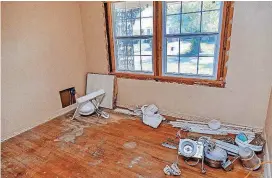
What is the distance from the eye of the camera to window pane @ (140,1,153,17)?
9.04 ft

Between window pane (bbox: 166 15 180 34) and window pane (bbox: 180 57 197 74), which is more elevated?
window pane (bbox: 166 15 180 34)

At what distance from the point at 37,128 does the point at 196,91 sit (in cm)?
238

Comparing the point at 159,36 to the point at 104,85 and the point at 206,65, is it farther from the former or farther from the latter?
the point at 104,85

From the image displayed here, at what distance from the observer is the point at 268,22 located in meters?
2.08

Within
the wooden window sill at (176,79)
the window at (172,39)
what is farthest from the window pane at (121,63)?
the wooden window sill at (176,79)

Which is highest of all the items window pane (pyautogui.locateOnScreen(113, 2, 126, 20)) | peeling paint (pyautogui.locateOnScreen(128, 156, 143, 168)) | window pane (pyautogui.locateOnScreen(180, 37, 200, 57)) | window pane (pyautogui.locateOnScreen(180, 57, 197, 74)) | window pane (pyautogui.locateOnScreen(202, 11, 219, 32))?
window pane (pyautogui.locateOnScreen(113, 2, 126, 20))

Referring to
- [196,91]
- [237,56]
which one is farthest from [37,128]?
[237,56]

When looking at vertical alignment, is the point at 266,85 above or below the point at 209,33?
below

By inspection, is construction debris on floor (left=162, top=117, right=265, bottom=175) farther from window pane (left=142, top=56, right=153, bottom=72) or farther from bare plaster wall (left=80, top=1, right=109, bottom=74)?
bare plaster wall (left=80, top=1, right=109, bottom=74)

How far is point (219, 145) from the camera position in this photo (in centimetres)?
217

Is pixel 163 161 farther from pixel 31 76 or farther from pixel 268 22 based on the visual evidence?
pixel 31 76

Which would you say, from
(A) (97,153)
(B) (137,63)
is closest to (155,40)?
(B) (137,63)

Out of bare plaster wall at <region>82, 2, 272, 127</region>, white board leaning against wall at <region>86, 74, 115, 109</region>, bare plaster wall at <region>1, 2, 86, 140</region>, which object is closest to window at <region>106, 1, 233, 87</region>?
bare plaster wall at <region>82, 2, 272, 127</region>

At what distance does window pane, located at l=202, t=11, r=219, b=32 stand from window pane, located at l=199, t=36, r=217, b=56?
101 millimetres
